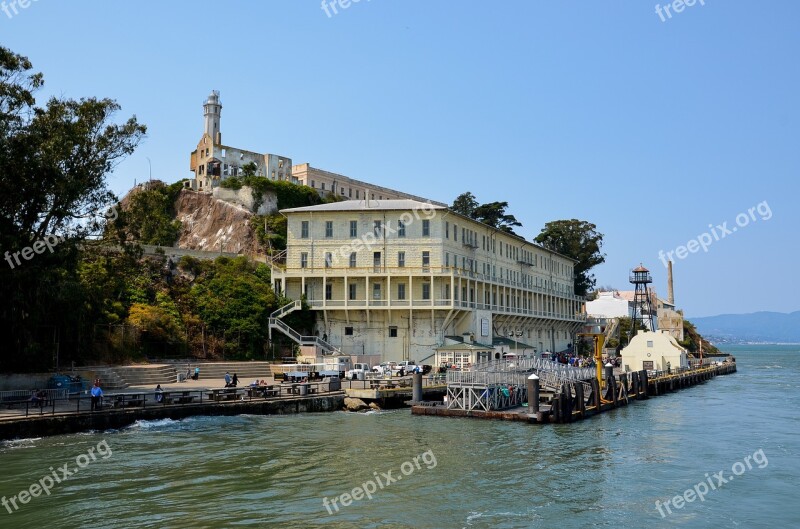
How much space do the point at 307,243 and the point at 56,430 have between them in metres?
33.0

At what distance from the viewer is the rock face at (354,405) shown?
41.6 meters

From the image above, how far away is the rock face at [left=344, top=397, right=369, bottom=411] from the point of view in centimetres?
4159

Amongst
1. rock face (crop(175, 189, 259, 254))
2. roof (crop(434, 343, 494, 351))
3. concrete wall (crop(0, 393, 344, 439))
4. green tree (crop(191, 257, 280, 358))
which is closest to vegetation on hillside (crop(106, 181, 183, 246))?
concrete wall (crop(0, 393, 344, 439))

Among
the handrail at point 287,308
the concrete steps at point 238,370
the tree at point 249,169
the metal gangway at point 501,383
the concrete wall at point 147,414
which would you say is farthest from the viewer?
the tree at point 249,169

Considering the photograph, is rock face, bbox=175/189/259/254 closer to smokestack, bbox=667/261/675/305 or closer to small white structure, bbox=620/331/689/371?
small white structure, bbox=620/331/689/371

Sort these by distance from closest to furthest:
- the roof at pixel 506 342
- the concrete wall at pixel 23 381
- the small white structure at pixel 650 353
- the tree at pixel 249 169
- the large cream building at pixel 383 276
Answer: the concrete wall at pixel 23 381 < the large cream building at pixel 383 276 < the roof at pixel 506 342 < the small white structure at pixel 650 353 < the tree at pixel 249 169

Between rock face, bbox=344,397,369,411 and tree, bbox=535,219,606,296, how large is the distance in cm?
6923

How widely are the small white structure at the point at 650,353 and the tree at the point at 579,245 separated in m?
39.6

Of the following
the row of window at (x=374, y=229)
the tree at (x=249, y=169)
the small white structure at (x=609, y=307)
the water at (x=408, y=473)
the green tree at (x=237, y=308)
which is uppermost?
the tree at (x=249, y=169)

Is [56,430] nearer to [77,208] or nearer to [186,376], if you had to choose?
[77,208]

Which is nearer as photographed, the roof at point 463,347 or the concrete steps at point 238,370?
the concrete steps at point 238,370

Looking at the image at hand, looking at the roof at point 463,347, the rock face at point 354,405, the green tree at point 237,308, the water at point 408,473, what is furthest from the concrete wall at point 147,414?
the roof at point 463,347

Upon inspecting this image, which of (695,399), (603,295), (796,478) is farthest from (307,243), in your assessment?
(603,295)

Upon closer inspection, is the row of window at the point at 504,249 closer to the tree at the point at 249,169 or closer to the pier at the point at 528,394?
the pier at the point at 528,394
